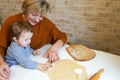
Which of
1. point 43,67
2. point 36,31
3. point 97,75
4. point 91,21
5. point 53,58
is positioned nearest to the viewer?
point 97,75

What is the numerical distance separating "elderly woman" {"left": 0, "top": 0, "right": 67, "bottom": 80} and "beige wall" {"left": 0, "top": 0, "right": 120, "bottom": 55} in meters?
0.62

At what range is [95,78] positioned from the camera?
117 centimetres

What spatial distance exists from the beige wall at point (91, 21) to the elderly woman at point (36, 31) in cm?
62

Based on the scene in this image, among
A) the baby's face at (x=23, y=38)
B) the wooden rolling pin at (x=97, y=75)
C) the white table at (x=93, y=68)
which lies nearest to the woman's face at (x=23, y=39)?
the baby's face at (x=23, y=38)

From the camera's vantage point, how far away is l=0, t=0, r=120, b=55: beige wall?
210 centimetres

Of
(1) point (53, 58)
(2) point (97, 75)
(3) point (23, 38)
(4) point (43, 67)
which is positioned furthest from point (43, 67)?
A: (2) point (97, 75)

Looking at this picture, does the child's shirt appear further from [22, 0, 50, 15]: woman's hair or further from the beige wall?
the beige wall

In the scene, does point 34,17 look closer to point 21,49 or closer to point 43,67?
point 21,49

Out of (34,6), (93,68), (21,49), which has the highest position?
(34,6)

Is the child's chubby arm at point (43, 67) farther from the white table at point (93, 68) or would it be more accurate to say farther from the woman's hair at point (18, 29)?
the woman's hair at point (18, 29)

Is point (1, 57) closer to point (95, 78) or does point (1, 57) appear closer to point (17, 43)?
point (17, 43)

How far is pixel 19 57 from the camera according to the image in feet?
4.35

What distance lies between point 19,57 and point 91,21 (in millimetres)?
1153

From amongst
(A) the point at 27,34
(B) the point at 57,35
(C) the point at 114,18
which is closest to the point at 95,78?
(A) the point at 27,34
